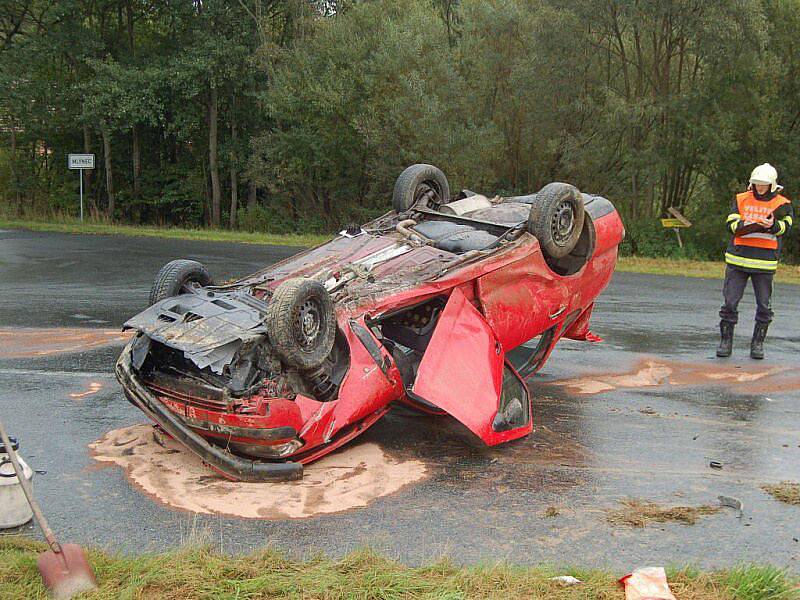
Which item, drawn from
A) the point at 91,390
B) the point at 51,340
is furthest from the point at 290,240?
the point at 91,390

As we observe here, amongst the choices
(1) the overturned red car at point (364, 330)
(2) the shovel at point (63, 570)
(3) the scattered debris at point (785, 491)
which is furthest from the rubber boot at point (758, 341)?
(2) the shovel at point (63, 570)

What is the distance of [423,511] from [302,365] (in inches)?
40.5

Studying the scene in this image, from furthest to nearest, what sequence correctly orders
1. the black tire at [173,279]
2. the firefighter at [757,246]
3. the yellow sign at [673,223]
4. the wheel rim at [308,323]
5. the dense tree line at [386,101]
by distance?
the yellow sign at [673,223] → the dense tree line at [386,101] → the firefighter at [757,246] → the black tire at [173,279] → the wheel rim at [308,323]

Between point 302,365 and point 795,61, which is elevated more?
point 795,61

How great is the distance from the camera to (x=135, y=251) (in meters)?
17.3

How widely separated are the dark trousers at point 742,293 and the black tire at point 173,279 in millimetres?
5600

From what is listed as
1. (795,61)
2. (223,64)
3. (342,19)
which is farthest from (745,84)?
(223,64)

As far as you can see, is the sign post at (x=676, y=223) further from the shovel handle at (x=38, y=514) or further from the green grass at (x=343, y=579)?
the shovel handle at (x=38, y=514)

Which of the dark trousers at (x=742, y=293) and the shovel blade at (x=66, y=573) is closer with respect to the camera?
the shovel blade at (x=66, y=573)

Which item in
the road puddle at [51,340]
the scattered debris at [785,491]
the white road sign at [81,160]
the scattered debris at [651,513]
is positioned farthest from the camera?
the white road sign at [81,160]

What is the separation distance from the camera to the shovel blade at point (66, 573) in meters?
3.30

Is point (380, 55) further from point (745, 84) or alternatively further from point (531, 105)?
point (745, 84)

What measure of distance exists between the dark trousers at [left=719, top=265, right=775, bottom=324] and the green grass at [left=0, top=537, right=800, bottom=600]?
522 cm

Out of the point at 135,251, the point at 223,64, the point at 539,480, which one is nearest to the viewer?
the point at 539,480
